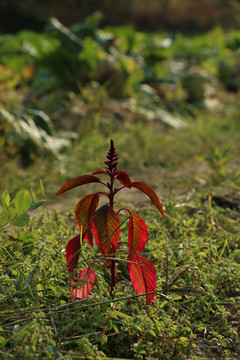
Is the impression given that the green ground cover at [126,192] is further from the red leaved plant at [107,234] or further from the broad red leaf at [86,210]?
the broad red leaf at [86,210]

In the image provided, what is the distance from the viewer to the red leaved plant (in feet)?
4.50

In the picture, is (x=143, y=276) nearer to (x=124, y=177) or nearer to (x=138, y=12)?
(x=124, y=177)

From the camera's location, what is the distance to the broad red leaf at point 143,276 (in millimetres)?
1419

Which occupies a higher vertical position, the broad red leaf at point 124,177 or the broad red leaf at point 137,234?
the broad red leaf at point 124,177

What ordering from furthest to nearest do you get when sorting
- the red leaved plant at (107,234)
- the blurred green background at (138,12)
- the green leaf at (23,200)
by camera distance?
the blurred green background at (138,12) → the green leaf at (23,200) → the red leaved plant at (107,234)

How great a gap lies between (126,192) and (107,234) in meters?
1.71

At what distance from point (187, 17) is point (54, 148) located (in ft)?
61.0

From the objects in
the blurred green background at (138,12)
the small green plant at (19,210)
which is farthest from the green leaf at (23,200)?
the blurred green background at (138,12)

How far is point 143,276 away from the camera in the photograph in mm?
1426

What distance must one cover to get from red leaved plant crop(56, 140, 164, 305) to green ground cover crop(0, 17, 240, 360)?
0.24 feet

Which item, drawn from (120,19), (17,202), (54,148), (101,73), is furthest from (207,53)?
(120,19)

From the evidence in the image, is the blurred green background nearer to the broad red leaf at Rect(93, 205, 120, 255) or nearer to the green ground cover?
the green ground cover

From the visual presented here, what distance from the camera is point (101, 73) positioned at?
5250mm

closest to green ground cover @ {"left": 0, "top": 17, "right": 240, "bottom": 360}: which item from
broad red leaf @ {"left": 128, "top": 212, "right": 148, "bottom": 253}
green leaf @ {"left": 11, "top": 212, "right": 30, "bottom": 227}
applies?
green leaf @ {"left": 11, "top": 212, "right": 30, "bottom": 227}
